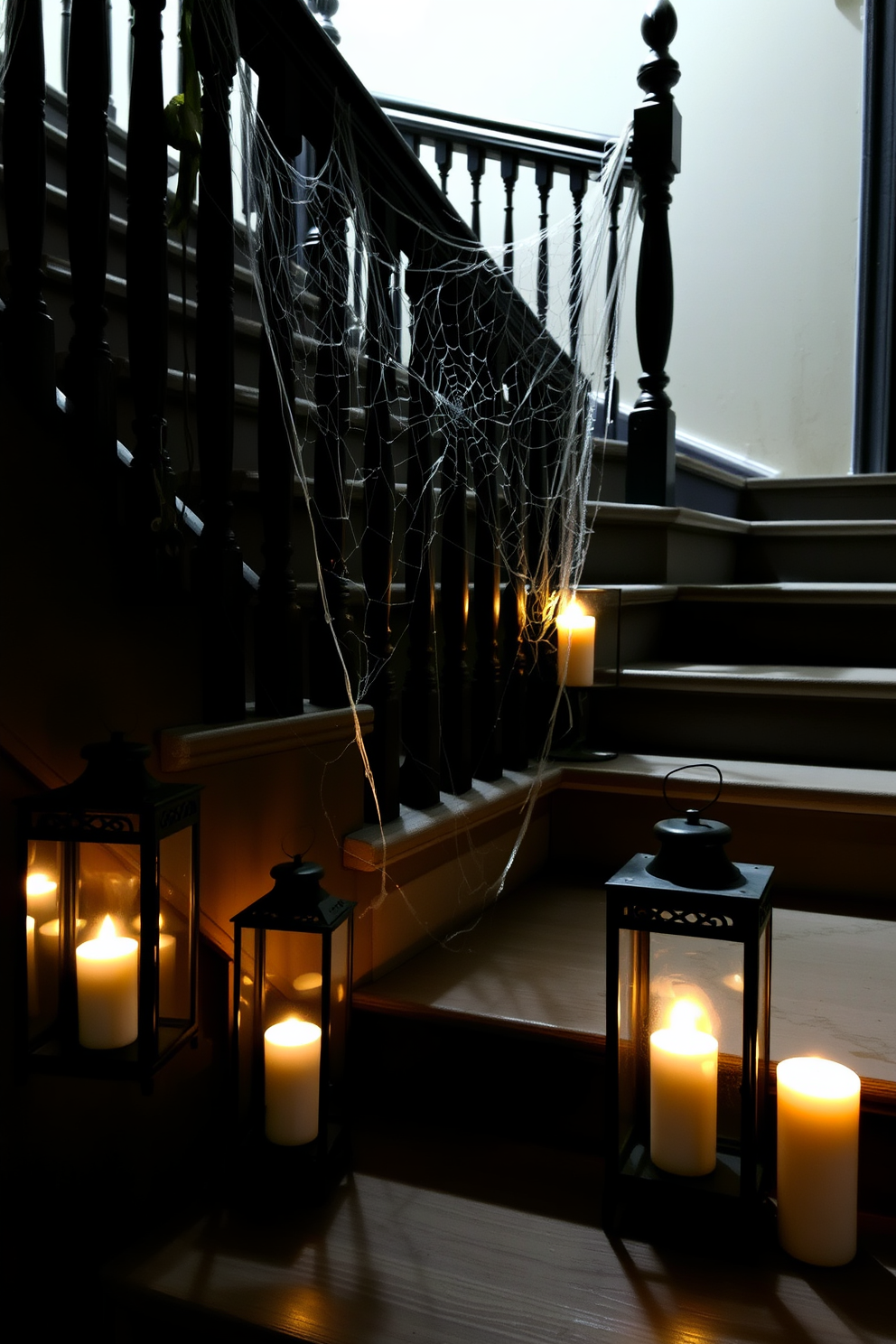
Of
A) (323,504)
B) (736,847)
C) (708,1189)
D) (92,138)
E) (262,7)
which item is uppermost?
(262,7)

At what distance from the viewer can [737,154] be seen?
3.42 m

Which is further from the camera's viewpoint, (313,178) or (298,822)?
(298,822)

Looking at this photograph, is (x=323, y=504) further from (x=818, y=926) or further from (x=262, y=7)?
(x=818, y=926)

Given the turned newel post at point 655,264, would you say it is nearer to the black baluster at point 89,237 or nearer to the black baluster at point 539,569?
the black baluster at point 539,569

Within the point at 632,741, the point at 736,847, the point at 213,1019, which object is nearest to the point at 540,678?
the point at 632,741

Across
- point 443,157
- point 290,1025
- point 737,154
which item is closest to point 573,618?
point 290,1025

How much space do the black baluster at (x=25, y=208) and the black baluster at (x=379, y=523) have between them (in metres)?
0.41

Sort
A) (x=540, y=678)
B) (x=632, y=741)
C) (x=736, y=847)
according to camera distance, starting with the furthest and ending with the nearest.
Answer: (x=632, y=741) → (x=540, y=678) → (x=736, y=847)

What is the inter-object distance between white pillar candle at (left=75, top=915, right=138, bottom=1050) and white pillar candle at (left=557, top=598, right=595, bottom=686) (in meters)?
0.97

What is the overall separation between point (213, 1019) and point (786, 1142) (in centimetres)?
61

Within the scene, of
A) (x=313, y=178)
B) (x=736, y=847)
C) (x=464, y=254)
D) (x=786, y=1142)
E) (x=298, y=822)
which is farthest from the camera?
(x=736, y=847)

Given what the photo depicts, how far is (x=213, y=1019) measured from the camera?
114 centimetres

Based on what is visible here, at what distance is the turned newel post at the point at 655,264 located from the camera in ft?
7.40

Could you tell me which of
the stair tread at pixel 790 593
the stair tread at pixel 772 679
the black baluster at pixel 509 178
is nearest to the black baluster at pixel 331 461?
the stair tread at pixel 772 679
